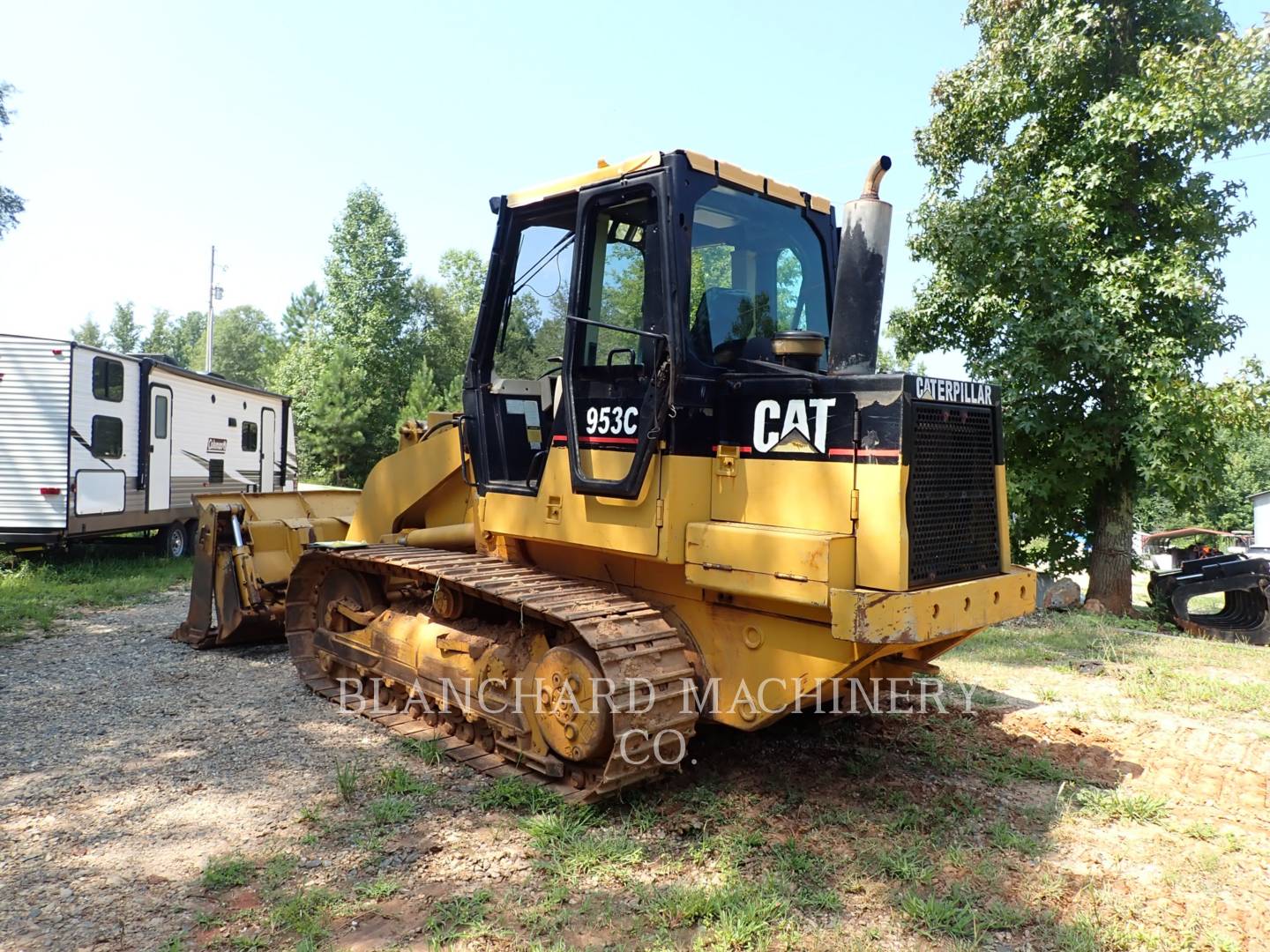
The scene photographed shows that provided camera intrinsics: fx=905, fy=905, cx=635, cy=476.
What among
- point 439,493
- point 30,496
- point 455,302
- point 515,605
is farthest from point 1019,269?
point 455,302

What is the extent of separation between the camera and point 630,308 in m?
4.58

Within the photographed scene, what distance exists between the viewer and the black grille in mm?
3967

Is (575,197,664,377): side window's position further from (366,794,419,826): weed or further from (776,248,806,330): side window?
(366,794,419,826): weed

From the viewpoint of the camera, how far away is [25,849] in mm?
3887

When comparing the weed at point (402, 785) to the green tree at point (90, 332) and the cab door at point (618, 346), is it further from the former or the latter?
the green tree at point (90, 332)

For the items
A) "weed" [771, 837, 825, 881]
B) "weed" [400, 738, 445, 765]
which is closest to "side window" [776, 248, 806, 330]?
"weed" [771, 837, 825, 881]

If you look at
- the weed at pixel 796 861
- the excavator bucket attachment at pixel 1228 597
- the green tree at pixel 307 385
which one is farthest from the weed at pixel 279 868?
the green tree at pixel 307 385

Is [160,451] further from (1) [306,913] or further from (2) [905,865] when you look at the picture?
(2) [905,865]

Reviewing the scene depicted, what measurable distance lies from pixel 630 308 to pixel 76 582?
9332 mm

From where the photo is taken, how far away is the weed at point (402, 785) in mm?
4539

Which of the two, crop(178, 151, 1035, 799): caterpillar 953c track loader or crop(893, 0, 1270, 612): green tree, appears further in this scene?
crop(893, 0, 1270, 612): green tree

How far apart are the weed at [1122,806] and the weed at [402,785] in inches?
128

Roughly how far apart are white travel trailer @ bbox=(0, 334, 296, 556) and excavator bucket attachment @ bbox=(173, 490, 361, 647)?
450cm

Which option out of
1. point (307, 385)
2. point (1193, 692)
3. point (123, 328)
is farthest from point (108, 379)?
point (123, 328)
